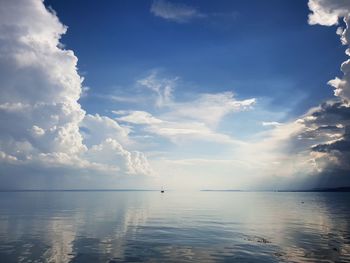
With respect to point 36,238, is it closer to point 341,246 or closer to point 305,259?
point 305,259

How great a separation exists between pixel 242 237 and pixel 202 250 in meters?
15.0

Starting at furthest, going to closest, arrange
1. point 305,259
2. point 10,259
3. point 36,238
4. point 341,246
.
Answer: point 36,238 → point 341,246 → point 305,259 → point 10,259

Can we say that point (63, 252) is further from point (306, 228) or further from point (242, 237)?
point (306, 228)

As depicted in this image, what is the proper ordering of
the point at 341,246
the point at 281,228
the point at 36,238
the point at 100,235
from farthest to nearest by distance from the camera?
1. the point at 281,228
2. the point at 100,235
3. the point at 36,238
4. the point at 341,246

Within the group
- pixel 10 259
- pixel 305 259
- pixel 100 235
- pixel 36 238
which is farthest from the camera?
pixel 100 235

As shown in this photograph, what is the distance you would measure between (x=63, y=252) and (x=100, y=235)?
15499mm

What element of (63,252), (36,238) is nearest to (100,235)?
(36,238)

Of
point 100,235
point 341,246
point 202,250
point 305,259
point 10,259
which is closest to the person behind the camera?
point 10,259

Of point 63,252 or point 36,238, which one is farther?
point 36,238

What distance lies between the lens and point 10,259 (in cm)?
3997

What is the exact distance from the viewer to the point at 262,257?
43531 millimetres

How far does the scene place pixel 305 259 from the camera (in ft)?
140

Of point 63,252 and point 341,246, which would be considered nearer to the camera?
point 63,252

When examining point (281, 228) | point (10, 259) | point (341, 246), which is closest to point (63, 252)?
point (10, 259)
